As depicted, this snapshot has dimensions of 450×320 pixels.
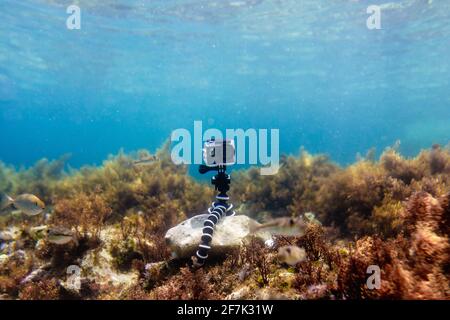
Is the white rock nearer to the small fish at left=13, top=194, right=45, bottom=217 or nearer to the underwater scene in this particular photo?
the underwater scene

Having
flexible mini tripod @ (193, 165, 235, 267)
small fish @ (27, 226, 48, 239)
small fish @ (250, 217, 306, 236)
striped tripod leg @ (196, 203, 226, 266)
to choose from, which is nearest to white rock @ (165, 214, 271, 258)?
flexible mini tripod @ (193, 165, 235, 267)

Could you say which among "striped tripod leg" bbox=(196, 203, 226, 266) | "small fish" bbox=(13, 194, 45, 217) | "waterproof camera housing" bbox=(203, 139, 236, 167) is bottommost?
"striped tripod leg" bbox=(196, 203, 226, 266)

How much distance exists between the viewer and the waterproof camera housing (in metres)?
6.27

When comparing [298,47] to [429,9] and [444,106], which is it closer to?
[429,9]

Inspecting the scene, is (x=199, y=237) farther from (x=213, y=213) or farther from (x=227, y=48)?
(x=227, y=48)

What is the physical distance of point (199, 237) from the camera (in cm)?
614

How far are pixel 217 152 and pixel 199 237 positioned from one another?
5.28ft

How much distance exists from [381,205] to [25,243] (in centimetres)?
878

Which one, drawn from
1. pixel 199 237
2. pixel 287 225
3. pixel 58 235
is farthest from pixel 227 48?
pixel 287 225

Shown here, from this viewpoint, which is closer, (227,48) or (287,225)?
(287,225)

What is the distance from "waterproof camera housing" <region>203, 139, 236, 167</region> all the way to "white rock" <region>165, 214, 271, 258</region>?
122 centimetres

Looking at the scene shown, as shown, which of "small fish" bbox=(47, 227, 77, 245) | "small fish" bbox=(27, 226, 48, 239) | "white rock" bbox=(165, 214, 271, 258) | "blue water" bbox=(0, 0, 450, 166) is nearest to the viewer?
"small fish" bbox=(47, 227, 77, 245)

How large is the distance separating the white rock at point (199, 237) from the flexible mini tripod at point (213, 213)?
0.26 meters

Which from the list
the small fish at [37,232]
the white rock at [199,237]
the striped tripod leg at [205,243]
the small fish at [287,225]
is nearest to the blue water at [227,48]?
the small fish at [37,232]
